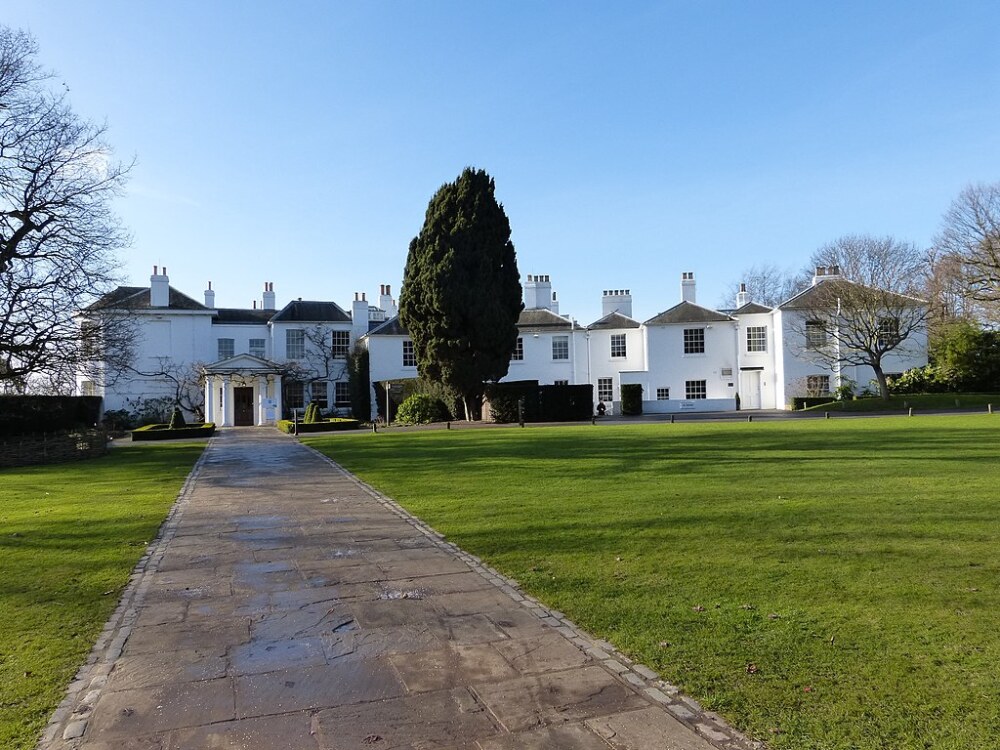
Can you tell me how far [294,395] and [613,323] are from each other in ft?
71.5

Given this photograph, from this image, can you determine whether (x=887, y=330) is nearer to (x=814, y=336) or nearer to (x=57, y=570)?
(x=814, y=336)

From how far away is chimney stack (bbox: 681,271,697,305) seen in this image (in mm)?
46750

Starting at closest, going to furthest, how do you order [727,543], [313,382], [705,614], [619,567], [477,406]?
[705,614], [619,567], [727,543], [477,406], [313,382]

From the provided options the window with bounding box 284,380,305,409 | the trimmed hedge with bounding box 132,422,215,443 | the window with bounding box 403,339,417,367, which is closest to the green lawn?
the trimmed hedge with bounding box 132,422,215,443

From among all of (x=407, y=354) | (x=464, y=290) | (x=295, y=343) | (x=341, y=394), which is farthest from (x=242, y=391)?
(x=464, y=290)

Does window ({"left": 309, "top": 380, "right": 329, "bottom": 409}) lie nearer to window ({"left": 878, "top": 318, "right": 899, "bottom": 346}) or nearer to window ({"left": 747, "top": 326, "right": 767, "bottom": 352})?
window ({"left": 747, "top": 326, "right": 767, "bottom": 352})

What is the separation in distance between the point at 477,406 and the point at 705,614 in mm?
29609

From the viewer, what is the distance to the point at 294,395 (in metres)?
44.3

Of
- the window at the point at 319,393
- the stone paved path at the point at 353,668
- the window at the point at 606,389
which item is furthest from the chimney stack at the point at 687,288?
the stone paved path at the point at 353,668

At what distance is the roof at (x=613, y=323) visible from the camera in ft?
151

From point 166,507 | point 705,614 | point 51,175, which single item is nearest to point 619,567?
point 705,614

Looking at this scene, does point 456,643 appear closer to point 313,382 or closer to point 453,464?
point 453,464

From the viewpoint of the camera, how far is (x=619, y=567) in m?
6.15

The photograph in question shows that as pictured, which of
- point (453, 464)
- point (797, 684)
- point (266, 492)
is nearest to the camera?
point (797, 684)
